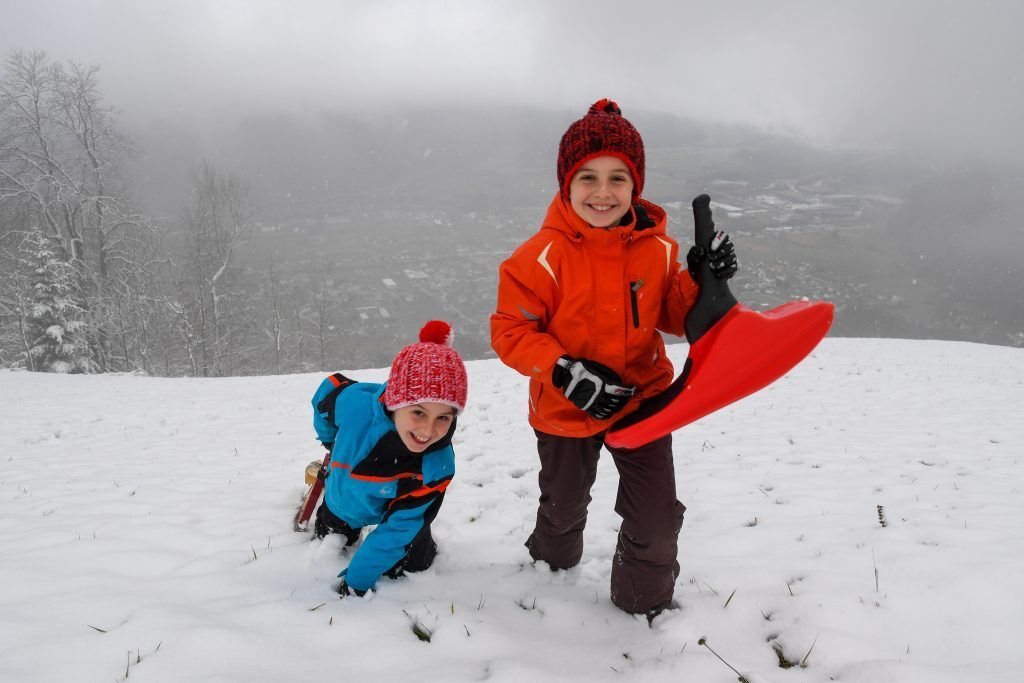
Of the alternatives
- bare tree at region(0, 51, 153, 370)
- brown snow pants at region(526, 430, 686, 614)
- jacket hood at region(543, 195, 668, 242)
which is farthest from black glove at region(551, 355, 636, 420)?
bare tree at region(0, 51, 153, 370)

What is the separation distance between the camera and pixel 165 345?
32.2 m

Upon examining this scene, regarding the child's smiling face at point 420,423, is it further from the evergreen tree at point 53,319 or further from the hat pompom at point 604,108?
the evergreen tree at point 53,319

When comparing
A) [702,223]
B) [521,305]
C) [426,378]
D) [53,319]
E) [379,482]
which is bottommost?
[53,319]

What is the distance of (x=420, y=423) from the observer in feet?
8.75

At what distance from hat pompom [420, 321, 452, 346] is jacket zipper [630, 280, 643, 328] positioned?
1.10m

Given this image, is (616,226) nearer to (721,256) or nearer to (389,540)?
(721,256)

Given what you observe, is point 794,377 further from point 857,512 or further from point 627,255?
point 627,255

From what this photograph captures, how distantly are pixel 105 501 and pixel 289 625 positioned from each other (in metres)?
3.22

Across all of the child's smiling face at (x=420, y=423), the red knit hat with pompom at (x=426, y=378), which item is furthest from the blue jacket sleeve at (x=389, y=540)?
the red knit hat with pompom at (x=426, y=378)

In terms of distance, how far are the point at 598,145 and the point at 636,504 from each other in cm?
180

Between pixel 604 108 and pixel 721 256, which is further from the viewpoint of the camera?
pixel 604 108

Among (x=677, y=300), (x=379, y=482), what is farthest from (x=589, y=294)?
(x=379, y=482)

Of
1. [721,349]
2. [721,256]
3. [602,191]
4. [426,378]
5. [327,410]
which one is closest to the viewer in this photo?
[721,349]

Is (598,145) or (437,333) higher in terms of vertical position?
(598,145)
